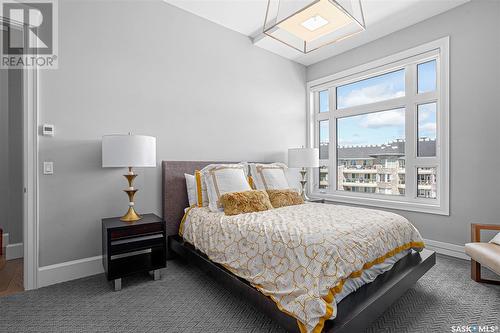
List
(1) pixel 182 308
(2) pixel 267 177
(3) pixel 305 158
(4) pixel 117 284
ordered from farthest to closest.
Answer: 1. (3) pixel 305 158
2. (2) pixel 267 177
3. (4) pixel 117 284
4. (1) pixel 182 308

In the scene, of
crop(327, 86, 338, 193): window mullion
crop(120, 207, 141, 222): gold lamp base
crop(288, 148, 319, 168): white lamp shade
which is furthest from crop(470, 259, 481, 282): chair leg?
crop(120, 207, 141, 222): gold lamp base

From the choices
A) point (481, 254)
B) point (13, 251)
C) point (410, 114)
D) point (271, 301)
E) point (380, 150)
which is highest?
point (410, 114)

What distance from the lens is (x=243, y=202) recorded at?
103 inches

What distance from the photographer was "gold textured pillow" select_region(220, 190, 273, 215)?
8.45ft

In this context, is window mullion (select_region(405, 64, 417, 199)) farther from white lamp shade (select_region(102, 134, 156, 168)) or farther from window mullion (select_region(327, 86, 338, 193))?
white lamp shade (select_region(102, 134, 156, 168))

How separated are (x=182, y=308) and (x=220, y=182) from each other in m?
1.31

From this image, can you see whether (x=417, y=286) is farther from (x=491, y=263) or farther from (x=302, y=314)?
(x=302, y=314)

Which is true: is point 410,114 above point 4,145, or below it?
above

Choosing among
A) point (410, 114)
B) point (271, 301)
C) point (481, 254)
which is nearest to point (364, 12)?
point (410, 114)

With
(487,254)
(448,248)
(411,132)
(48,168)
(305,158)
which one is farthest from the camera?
(305,158)

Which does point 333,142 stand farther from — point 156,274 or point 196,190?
point 156,274

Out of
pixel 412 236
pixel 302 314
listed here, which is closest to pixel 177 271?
pixel 302 314

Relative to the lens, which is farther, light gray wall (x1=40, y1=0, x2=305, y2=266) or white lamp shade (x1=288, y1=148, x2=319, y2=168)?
white lamp shade (x1=288, y1=148, x2=319, y2=168)

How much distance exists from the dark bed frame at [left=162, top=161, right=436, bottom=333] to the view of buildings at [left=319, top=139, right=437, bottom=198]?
4.91 feet
